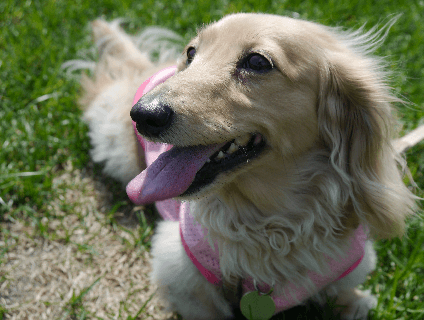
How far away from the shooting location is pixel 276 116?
1908 mm

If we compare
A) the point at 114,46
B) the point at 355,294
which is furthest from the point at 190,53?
the point at 355,294

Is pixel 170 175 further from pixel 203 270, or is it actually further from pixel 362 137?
pixel 362 137

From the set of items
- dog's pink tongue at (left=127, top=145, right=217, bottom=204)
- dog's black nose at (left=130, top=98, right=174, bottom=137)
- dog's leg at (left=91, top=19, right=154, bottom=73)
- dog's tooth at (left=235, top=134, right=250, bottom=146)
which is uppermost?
dog's black nose at (left=130, top=98, right=174, bottom=137)

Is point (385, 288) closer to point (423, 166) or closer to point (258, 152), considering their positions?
point (423, 166)

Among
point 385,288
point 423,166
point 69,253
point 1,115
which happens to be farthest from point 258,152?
point 1,115

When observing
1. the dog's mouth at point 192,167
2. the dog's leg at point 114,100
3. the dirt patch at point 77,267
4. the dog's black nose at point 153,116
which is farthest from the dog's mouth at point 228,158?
the dog's leg at point 114,100

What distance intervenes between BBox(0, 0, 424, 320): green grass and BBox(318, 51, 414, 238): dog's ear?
0.79ft

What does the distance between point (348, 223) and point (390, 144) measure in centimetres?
52

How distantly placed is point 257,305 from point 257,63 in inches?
57.1

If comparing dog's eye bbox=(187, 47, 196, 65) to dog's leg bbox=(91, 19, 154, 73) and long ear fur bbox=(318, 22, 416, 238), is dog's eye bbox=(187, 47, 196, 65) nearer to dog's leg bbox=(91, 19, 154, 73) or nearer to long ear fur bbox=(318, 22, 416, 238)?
long ear fur bbox=(318, 22, 416, 238)

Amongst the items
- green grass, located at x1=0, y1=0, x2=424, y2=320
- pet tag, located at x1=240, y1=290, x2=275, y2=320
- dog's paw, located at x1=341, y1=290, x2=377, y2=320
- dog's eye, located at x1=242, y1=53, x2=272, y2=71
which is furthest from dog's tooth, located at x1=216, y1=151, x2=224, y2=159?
dog's paw, located at x1=341, y1=290, x2=377, y2=320

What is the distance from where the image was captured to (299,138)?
6.67 ft

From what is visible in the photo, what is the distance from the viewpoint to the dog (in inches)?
74.4

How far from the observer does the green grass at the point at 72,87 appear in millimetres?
2904
